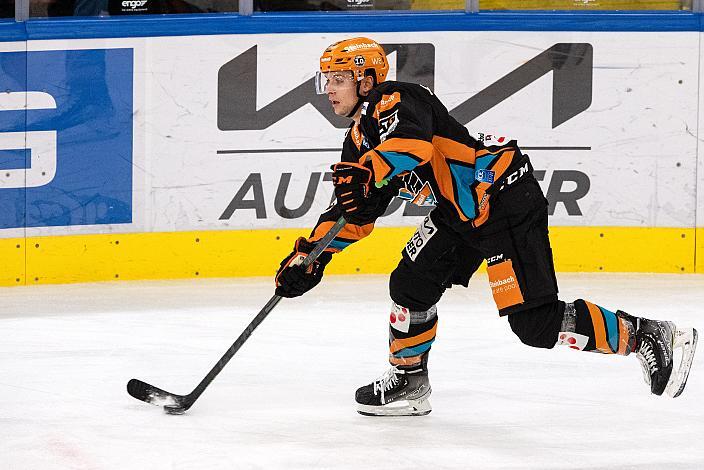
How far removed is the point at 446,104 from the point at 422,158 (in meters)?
2.86

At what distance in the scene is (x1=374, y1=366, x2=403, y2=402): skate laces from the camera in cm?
348

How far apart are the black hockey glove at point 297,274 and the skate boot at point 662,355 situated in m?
0.86

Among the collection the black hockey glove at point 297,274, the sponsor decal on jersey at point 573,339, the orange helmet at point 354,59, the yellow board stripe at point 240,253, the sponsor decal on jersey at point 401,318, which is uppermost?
the orange helmet at point 354,59

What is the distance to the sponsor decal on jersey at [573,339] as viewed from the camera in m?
3.17

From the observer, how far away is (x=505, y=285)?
316 centimetres

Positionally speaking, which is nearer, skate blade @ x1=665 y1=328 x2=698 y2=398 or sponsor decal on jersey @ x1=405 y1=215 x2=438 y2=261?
skate blade @ x1=665 y1=328 x2=698 y2=398

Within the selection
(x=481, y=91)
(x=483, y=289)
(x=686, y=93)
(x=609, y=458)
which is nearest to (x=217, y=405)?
(x=609, y=458)

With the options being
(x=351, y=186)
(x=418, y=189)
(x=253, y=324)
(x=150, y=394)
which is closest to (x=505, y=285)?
(x=418, y=189)

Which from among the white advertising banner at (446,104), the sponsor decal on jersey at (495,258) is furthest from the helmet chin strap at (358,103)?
the white advertising banner at (446,104)

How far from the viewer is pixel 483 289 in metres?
5.56

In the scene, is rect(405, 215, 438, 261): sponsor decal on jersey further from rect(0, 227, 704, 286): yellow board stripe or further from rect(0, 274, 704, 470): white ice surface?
rect(0, 227, 704, 286): yellow board stripe

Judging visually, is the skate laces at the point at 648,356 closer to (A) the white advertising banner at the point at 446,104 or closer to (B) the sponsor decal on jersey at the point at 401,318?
(B) the sponsor decal on jersey at the point at 401,318

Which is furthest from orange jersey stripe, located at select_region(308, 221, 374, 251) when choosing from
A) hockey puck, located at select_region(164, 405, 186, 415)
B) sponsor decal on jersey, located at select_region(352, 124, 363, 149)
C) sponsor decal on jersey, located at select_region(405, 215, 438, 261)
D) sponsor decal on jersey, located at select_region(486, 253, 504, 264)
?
hockey puck, located at select_region(164, 405, 186, 415)

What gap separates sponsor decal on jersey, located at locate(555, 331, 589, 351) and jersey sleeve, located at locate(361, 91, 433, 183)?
22.6 inches
